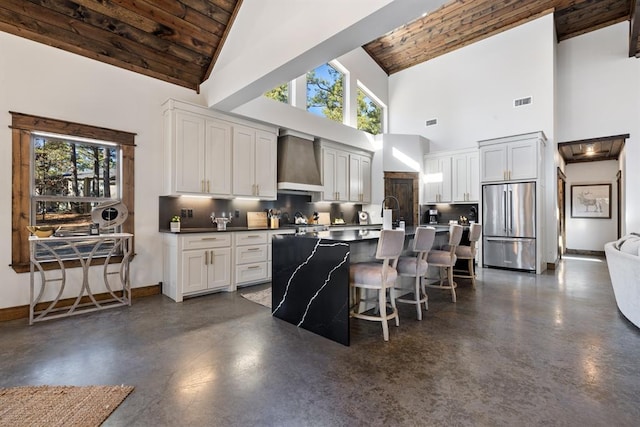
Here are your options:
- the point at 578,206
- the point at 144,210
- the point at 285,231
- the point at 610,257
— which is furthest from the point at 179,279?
the point at 578,206

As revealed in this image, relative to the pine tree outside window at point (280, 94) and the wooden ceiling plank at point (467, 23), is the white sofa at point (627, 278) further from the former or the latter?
the pine tree outside window at point (280, 94)

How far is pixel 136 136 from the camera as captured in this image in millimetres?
4152

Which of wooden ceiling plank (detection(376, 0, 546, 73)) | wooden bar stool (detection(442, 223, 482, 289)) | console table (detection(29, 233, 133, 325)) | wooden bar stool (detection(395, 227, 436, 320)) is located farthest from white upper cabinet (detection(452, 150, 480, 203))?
console table (detection(29, 233, 133, 325))

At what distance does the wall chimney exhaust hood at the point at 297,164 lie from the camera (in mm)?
5518

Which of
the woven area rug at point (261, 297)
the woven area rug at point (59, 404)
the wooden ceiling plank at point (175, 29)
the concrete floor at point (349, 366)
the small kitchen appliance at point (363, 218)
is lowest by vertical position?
the concrete floor at point (349, 366)

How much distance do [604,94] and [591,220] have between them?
3.85 meters

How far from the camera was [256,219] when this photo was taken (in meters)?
5.34

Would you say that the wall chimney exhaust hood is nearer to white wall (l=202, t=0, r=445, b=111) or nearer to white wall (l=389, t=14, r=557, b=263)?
Answer: white wall (l=202, t=0, r=445, b=111)

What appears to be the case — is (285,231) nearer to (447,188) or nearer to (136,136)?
(136,136)

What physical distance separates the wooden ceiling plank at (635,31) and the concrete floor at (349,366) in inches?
176

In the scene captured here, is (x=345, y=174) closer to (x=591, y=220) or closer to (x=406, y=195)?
(x=406, y=195)

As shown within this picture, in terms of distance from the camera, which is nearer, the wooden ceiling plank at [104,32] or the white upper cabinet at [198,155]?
the wooden ceiling plank at [104,32]

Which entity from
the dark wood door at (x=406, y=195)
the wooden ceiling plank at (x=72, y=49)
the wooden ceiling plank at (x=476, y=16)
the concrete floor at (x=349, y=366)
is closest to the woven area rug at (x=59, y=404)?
the concrete floor at (x=349, y=366)

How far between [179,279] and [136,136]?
2.03m
